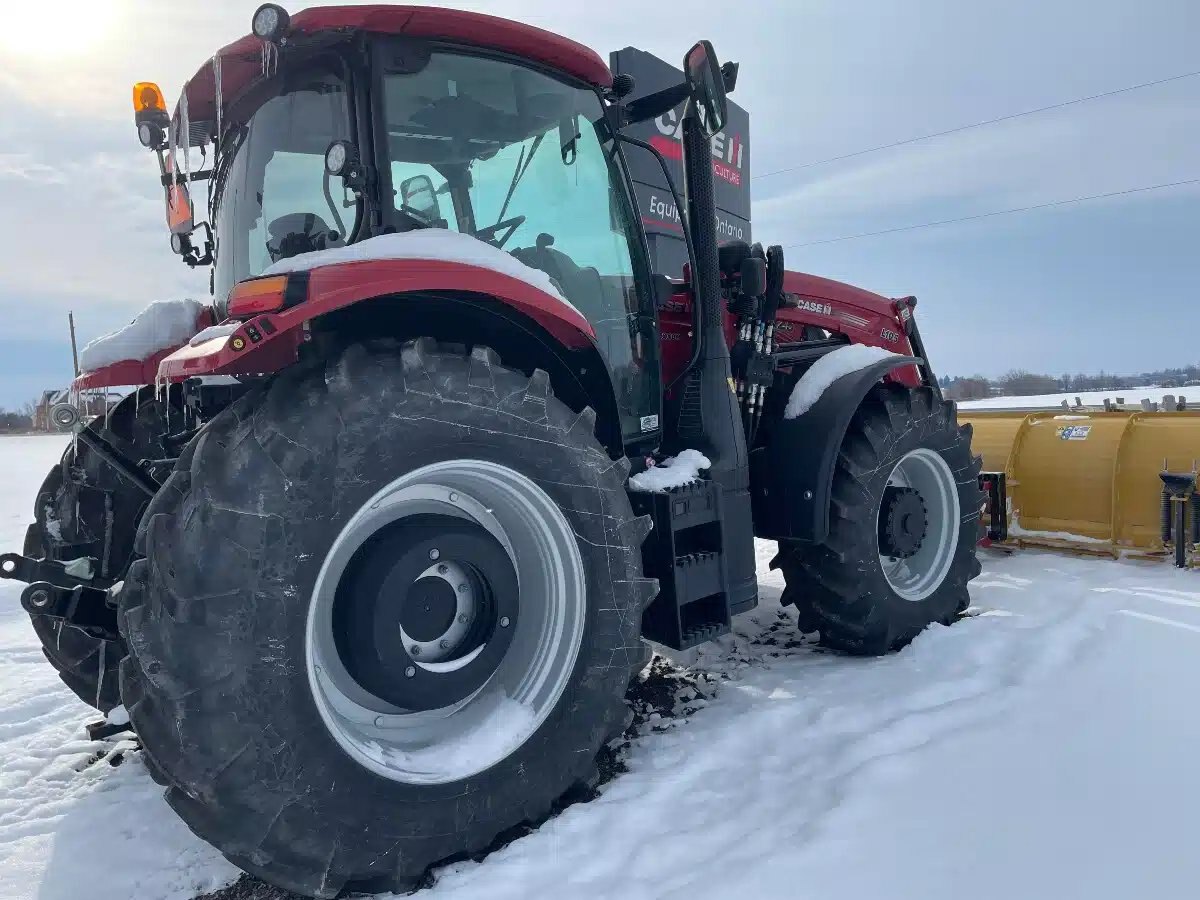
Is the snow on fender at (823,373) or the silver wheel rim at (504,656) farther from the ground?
the snow on fender at (823,373)

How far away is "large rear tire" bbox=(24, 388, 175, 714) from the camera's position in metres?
3.03

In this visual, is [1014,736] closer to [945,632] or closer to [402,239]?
[945,632]

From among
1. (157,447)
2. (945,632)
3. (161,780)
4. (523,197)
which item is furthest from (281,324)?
(945,632)

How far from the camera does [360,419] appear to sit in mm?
2035

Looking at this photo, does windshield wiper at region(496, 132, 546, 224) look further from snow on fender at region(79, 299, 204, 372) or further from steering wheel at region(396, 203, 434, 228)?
snow on fender at region(79, 299, 204, 372)

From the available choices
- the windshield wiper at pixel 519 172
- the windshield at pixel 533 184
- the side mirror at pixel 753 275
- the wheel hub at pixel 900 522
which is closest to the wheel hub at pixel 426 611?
the windshield at pixel 533 184

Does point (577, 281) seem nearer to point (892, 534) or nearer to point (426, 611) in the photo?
point (426, 611)

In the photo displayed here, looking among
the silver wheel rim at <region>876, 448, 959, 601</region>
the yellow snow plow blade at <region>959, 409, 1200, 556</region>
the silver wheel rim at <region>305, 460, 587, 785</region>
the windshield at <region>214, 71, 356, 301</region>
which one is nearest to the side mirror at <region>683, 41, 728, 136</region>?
the windshield at <region>214, 71, 356, 301</region>

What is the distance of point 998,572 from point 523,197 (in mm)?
3839

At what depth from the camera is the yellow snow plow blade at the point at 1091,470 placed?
16.3 ft

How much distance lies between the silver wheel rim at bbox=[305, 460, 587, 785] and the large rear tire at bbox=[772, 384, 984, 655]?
1613mm

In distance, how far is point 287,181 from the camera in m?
2.77

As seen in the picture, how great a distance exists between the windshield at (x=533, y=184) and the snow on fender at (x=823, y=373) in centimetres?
74

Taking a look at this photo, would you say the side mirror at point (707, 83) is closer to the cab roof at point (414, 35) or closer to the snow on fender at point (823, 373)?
the cab roof at point (414, 35)
